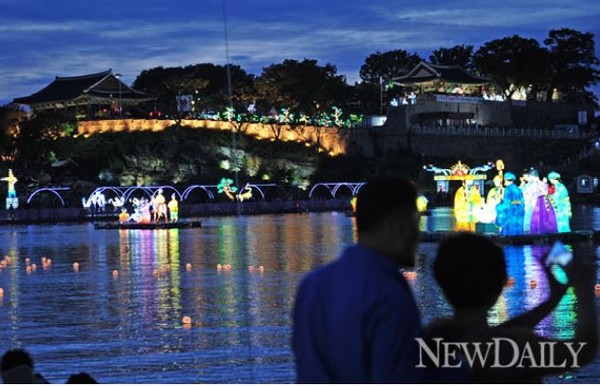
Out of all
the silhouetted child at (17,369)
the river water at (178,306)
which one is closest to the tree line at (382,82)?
the river water at (178,306)

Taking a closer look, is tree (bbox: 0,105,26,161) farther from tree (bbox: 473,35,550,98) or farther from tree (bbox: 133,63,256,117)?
tree (bbox: 473,35,550,98)

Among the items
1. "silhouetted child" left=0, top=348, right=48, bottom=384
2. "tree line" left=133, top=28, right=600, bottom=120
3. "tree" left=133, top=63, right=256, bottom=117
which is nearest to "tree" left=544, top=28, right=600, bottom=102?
"tree line" left=133, top=28, right=600, bottom=120

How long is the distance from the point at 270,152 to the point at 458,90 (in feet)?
61.2

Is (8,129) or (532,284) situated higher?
(8,129)

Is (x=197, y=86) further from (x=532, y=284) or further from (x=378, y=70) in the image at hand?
(x=532, y=284)

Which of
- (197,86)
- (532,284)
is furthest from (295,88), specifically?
(532,284)

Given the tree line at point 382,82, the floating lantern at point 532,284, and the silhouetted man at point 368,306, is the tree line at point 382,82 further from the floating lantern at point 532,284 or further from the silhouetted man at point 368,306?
the silhouetted man at point 368,306

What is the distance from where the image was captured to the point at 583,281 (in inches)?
189

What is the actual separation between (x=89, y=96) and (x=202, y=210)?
26645mm

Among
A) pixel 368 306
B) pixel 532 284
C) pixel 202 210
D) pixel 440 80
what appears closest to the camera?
pixel 368 306

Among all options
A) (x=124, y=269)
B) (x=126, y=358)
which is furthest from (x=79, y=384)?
(x=124, y=269)

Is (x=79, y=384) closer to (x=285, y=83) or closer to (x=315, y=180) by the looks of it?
(x=315, y=180)

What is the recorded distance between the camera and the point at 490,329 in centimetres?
497

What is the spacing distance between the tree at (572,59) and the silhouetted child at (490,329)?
96667mm
